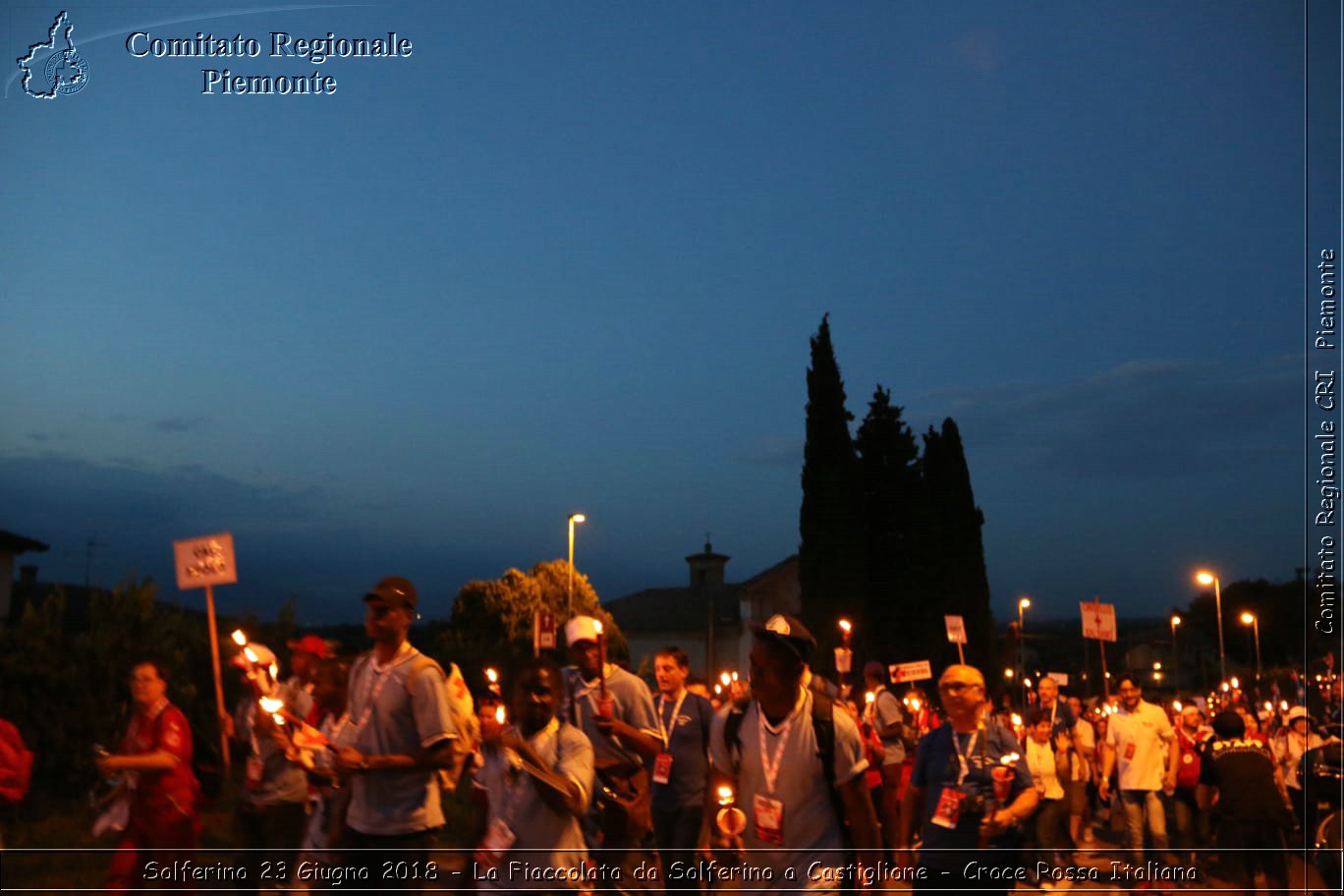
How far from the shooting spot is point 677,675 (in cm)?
1009

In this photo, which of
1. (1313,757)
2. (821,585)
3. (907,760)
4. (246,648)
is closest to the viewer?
(246,648)

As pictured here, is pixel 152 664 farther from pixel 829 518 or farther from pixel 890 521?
pixel 890 521

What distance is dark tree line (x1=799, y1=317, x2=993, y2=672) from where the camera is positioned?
4653 centimetres

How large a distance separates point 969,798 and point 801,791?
198 cm

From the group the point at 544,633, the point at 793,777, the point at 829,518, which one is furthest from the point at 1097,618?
the point at 829,518

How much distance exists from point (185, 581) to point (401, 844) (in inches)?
184

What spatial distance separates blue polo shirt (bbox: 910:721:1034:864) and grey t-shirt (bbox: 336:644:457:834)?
2819 mm

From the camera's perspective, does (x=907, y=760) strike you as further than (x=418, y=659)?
Yes

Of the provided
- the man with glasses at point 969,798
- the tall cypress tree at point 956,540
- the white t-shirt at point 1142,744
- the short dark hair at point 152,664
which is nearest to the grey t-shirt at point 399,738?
the short dark hair at point 152,664

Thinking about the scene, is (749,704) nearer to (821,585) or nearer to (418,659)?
(418,659)

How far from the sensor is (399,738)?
6367 mm

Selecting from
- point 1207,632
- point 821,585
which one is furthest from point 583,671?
point 1207,632

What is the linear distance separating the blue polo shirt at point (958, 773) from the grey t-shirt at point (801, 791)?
180 cm

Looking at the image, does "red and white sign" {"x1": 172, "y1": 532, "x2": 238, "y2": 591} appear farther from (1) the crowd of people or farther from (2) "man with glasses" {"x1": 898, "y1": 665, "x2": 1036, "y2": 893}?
(2) "man with glasses" {"x1": 898, "y1": 665, "x2": 1036, "y2": 893}
